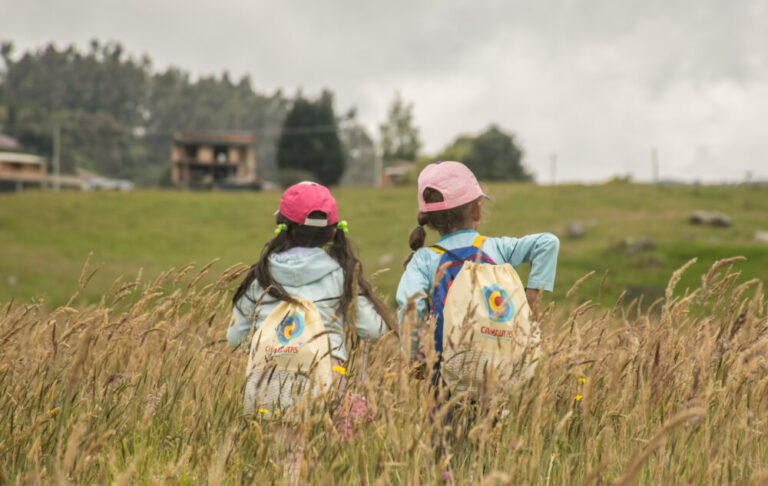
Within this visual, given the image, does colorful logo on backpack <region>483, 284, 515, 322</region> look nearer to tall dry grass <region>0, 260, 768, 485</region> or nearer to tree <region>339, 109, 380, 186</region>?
tall dry grass <region>0, 260, 768, 485</region>

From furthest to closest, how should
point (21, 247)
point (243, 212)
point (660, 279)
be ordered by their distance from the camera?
point (243, 212) < point (21, 247) < point (660, 279)

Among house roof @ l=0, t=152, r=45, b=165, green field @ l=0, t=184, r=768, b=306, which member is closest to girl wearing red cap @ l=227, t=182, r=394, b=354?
green field @ l=0, t=184, r=768, b=306

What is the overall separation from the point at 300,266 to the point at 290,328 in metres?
0.42

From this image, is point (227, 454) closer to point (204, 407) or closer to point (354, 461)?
point (354, 461)

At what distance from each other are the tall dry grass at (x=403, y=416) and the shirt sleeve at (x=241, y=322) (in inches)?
6.0

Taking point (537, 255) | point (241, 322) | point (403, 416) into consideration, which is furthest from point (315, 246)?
point (403, 416)

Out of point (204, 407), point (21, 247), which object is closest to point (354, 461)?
point (204, 407)

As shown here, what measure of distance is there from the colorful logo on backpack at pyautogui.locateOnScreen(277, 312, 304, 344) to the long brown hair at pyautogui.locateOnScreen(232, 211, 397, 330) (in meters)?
0.17

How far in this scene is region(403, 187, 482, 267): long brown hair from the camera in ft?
12.6

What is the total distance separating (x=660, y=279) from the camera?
2564 cm

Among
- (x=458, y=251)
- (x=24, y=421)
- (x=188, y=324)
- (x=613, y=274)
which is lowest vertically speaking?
(x=613, y=274)

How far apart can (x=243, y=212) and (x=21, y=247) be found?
15.1 meters

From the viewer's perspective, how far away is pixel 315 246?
14.0 feet

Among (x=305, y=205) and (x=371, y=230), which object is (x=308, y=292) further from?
(x=371, y=230)
